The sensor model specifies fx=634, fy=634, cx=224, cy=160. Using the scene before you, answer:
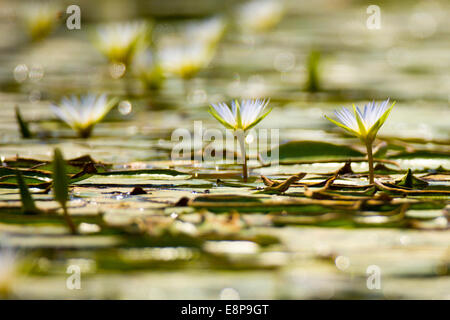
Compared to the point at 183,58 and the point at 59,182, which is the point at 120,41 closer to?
the point at 183,58

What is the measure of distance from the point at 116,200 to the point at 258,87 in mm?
2294

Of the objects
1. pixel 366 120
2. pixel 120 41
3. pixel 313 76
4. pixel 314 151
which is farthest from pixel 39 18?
pixel 366 120

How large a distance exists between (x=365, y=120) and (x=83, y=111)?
1083mm

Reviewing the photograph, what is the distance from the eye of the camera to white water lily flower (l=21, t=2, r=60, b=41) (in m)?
5.65

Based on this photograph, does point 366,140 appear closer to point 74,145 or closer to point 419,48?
point 74,145

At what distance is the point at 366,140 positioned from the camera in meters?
1.53

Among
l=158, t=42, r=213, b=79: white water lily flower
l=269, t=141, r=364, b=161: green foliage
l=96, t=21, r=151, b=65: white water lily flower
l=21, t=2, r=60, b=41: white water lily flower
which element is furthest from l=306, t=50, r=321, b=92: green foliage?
l=21, t=2, r=60, b=41: white water lily flower

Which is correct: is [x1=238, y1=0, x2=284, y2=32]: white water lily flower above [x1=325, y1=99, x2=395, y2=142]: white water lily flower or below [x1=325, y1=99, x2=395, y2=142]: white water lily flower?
above

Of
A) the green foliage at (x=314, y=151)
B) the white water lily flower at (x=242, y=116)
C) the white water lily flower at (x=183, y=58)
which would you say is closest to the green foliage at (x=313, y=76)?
the white water lily flower at (x=183, y=58)

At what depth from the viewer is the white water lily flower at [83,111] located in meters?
2.16

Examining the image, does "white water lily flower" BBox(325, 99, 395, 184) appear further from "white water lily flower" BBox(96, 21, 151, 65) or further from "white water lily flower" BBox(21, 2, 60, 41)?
"white water lily flower" BBox(21, 2, 60, 41)

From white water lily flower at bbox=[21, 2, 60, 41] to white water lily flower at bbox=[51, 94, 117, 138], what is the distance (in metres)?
3.66
